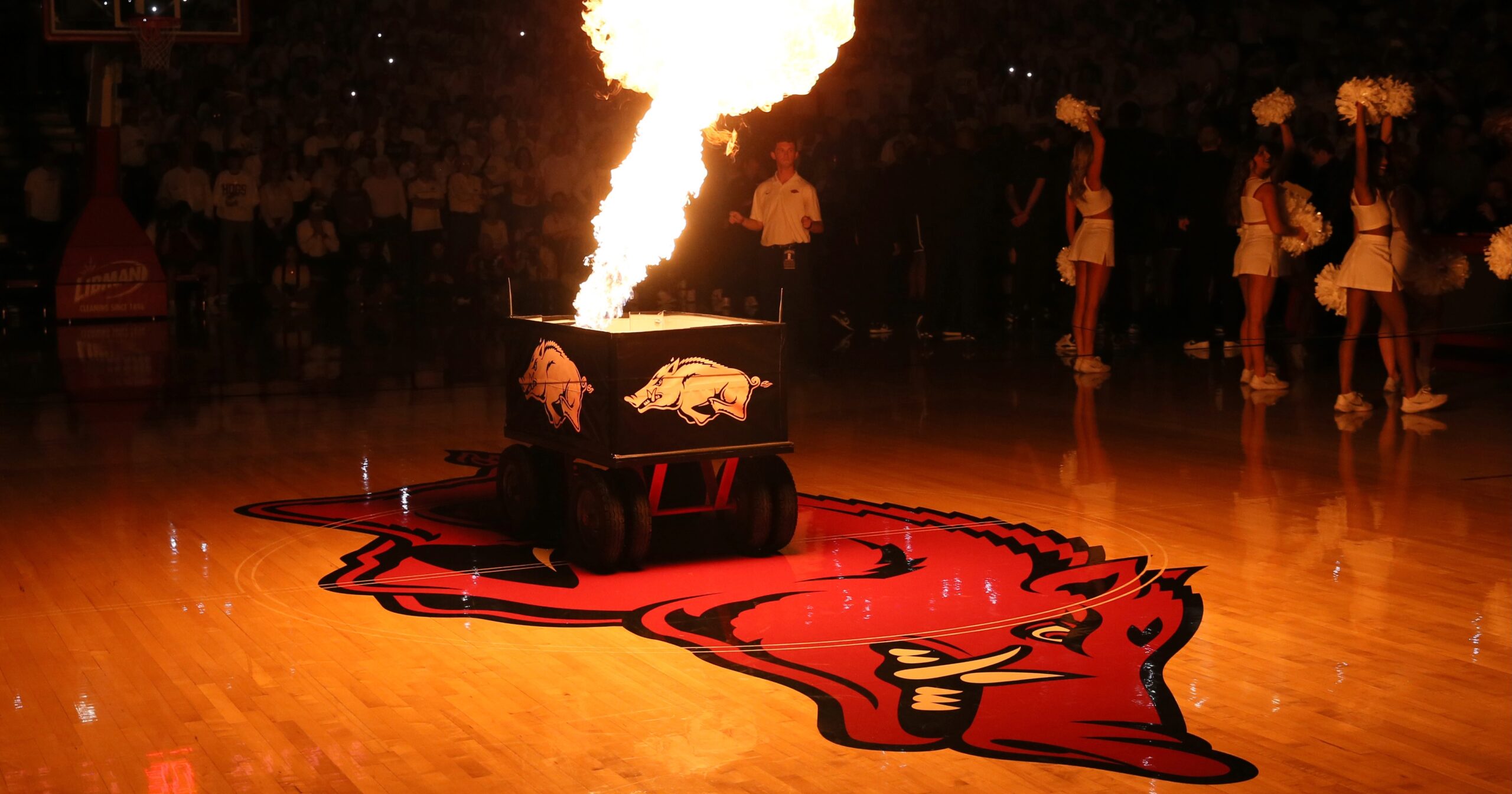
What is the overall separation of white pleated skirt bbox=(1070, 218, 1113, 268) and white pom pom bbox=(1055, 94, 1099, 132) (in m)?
0.69

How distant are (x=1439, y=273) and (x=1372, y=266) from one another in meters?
0.67

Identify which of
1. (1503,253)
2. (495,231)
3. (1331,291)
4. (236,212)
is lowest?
(1331,291)

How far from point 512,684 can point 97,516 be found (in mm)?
3230

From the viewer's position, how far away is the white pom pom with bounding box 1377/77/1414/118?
915cm

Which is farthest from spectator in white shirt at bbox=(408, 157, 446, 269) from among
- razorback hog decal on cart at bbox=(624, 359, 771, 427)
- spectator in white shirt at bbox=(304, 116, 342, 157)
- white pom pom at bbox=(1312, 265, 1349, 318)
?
razorback hog decal on cart at bbox=(624, 359, 771, 427)

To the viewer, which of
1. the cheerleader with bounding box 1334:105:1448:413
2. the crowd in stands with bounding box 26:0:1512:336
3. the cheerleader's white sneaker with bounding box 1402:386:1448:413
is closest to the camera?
the cheerleader with bounding box 1334:105:1448:413

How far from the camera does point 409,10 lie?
1905 centimetres

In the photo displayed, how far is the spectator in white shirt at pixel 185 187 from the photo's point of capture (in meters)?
15.8

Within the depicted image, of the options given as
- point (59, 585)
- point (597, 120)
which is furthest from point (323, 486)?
point (597, 120)

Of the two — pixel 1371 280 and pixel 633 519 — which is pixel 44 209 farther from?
pixel 1371 280

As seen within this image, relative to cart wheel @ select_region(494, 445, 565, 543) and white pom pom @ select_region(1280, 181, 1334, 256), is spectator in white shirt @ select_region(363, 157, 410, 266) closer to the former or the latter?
white pom pom @ select_region(1280, 181, 1334, 256)

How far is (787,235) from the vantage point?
11555mm

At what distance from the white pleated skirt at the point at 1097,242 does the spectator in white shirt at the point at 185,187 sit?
29.8ft

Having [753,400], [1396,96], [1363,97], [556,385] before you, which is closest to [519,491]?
[556,385]
